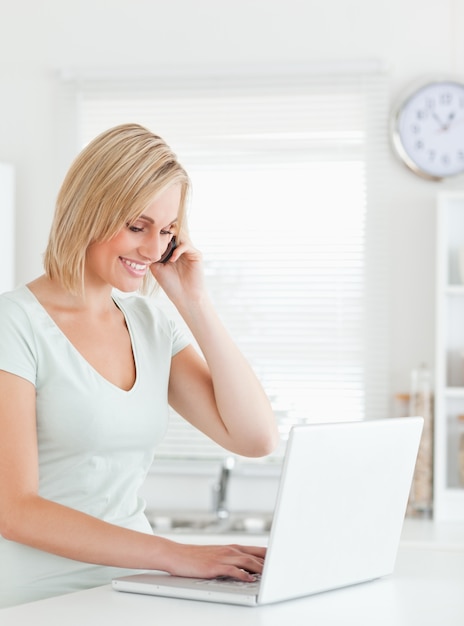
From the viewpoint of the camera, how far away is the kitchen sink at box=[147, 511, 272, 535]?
3430 millimetres

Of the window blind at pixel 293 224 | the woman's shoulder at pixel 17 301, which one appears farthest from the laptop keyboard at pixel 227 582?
the window blind at pixel 293 224

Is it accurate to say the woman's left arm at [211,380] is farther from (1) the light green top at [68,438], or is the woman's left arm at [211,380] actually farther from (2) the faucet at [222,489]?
(2) the faucet at [222,489]

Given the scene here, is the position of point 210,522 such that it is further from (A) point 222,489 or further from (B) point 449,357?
(B) point 449,357

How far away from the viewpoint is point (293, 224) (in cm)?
366

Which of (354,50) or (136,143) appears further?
(354,50)

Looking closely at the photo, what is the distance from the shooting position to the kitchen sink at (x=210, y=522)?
343 cm

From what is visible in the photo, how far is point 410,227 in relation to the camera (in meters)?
3.60

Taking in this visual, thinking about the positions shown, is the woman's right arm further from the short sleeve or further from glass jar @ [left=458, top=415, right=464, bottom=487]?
glass jar @ [left=458, top=415, right=464, bottom=487]

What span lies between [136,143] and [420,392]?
202 centimetres

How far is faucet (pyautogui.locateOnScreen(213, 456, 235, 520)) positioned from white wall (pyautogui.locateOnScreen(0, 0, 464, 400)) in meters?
0.67

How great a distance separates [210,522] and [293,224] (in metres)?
1.10

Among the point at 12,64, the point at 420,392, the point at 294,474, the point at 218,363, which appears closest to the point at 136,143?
the point at 218,363

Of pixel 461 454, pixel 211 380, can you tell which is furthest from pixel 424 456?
pixel 211 380

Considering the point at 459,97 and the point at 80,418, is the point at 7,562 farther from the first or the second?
the point at 459,97
